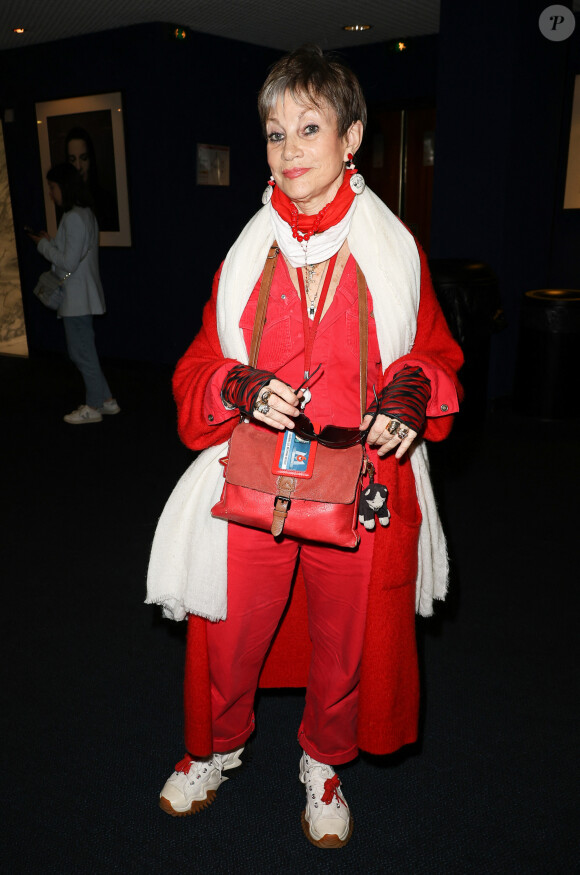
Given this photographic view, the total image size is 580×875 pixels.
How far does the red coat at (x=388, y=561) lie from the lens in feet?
4.77

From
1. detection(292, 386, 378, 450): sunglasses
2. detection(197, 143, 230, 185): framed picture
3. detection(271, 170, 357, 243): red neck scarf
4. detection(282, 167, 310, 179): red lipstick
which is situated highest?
detection(197, 143, 230, 185): framed picture

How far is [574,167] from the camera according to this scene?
5.71 m

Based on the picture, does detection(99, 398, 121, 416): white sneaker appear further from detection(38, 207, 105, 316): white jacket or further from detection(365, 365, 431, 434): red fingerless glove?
detection(365, 365, 431, 434): red fingerless glove

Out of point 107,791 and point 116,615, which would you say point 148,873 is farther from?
point 116,615

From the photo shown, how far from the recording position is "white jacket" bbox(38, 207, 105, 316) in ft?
15.4

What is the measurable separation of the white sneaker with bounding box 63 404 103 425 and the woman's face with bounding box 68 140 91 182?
107 inches

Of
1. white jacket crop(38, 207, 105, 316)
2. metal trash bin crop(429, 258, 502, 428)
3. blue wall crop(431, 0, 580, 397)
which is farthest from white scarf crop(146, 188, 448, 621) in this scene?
blue wall crop(431, 0, 580, 397)

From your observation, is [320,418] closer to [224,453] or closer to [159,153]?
[224,453]

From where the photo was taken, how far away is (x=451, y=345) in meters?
1.52

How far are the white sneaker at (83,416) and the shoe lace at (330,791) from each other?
3805 millimetres

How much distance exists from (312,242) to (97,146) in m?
5.94

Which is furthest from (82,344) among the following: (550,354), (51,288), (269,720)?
(269,720)

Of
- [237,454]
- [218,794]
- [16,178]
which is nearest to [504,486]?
[218,794]

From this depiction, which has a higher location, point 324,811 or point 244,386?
point 244,386
